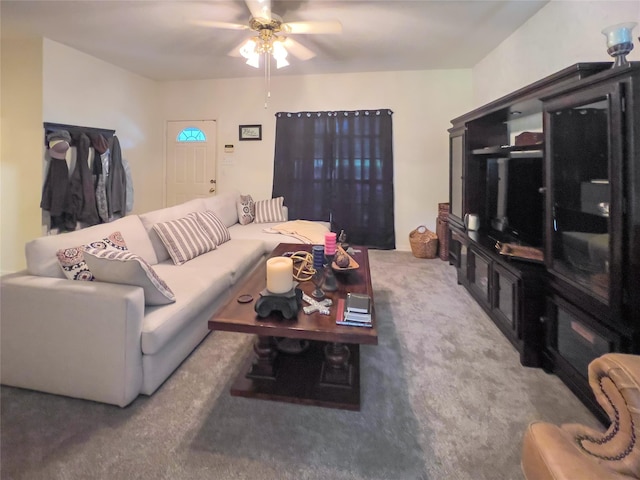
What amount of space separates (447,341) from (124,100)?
5.02m

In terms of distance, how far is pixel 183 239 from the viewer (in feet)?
8.91

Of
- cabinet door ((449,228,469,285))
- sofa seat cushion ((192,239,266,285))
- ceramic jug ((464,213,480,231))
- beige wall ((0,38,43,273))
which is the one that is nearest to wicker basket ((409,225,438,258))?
cabinet door ((449,228,469,285))

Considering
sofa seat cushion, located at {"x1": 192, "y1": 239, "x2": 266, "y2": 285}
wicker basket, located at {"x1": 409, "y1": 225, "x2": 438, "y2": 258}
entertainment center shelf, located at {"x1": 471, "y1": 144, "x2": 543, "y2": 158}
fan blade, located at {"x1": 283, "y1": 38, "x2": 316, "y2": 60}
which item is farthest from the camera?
wicker basket, located at {"x1": 409, "y1": 225, "x2": 438, "y2": 258}

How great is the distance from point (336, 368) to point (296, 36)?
10.6 feet

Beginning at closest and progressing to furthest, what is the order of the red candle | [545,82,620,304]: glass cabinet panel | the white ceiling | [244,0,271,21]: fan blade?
[545,82,620,304]: glass cabinet panel → the red candle → [244,0,271,21]: fan blade → the white ceiling

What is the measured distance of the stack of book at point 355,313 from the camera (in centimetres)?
154

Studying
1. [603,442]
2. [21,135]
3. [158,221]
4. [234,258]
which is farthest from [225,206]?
[603,442]

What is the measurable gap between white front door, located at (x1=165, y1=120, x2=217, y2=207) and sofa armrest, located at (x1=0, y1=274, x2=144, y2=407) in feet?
12.7

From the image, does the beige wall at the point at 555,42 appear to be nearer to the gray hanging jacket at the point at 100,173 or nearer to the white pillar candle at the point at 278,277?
the white pillar candle at the point at 278,277

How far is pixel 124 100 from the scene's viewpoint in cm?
457

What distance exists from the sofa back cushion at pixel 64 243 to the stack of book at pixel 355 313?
1.53 m

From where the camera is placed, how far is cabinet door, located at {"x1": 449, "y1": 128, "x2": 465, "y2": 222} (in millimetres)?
3482

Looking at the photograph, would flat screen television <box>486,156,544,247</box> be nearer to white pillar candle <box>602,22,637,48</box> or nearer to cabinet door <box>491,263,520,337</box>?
cabinet door <box>491,263,520,337</box>

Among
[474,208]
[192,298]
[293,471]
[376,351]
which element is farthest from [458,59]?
[293,471]
